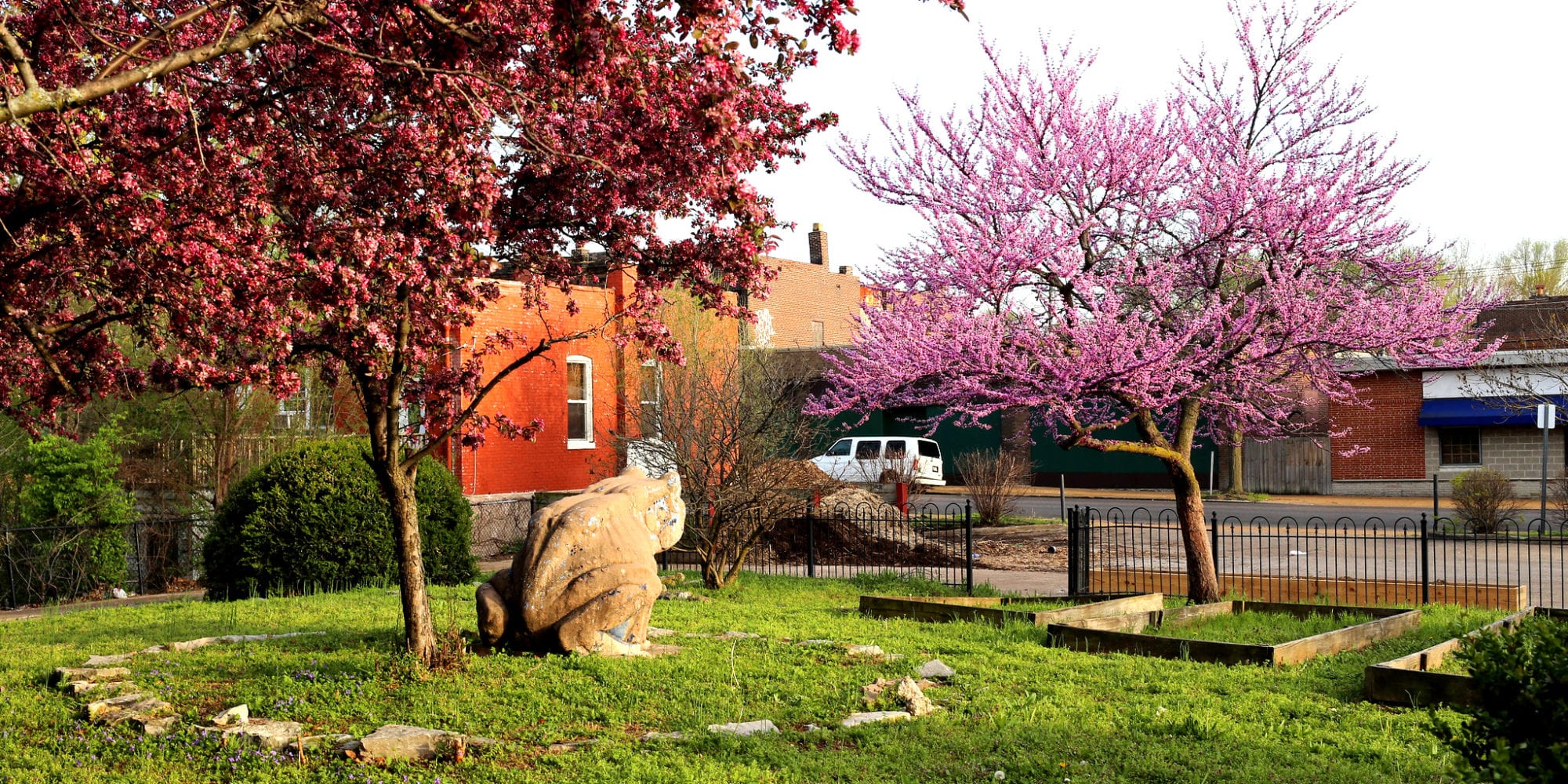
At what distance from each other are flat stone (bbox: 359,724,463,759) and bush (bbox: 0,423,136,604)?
11.9m

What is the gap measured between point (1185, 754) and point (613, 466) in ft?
65.1

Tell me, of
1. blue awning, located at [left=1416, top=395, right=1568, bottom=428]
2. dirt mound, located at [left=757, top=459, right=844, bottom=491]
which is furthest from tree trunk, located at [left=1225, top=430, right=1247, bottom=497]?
dirt mound, located at [left=757, top=459, right=844, bottom=491]

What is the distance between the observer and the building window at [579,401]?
81.6ft

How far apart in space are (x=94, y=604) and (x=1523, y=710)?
1503cm

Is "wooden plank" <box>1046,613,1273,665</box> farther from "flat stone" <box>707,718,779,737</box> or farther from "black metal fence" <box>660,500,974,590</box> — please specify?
"black metal fence" <box>660,500,974,590</box>

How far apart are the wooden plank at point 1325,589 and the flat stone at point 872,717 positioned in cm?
694

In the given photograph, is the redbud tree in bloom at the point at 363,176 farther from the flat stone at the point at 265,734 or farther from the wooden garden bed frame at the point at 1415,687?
the wooden garden bed frame at the point at 1415,687

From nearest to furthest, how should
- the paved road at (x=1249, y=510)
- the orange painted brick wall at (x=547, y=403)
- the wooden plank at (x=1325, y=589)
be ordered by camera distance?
the wooden plank at (x=1325, y=589)
the orange painted brick wall at (x=547, y=403)
the paved road at (x=1249, y=510)

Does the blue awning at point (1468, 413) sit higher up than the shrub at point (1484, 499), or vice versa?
the blue awning at point (1468, 413)

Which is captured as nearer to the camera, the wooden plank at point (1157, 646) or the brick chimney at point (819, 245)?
the wooden plank at point (1157, 646)

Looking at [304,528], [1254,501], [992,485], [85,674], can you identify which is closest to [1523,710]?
[85,674]

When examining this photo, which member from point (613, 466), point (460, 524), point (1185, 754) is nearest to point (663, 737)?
point (1185, 754)

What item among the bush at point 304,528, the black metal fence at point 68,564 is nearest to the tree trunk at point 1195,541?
the bush at point 304,528

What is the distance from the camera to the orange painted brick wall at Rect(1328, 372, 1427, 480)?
106 ft
